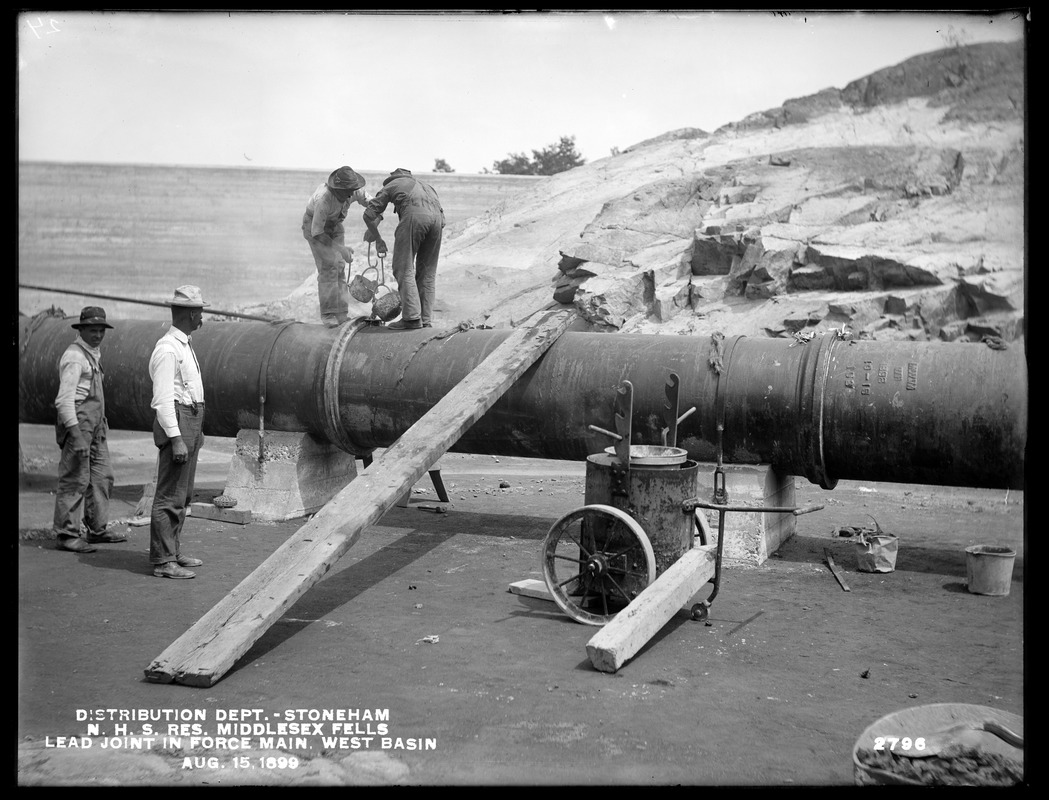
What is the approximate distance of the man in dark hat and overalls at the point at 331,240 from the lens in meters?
8.96

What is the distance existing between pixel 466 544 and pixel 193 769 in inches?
157

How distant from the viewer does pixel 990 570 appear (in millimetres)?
6238

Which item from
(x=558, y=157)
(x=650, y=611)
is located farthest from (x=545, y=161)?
(x=650, y=611)

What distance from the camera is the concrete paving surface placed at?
3.85 m

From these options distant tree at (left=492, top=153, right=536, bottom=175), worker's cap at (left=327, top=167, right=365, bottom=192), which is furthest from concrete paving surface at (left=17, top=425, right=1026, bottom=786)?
distant tree at (left=492, top=153, right=536, bottom=175)

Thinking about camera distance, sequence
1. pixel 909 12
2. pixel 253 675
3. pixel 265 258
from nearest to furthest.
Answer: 1. pixel 909 12
2. pixel 253 675
3. pixel 265 258

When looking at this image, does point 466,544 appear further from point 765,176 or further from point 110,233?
point 110,233

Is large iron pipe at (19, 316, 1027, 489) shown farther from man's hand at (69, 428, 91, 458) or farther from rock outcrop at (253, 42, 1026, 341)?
rock outcrop at (253, 42, 1026, 341)

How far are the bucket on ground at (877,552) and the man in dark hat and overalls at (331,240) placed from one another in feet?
15.8

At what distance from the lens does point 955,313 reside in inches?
482

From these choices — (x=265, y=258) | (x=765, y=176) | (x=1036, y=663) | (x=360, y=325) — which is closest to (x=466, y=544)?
(x=360, y=325)

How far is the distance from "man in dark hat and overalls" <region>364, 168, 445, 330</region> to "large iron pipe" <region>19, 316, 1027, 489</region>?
342mm

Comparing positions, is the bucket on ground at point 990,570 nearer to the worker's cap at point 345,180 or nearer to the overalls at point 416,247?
the overalls at point 416,247

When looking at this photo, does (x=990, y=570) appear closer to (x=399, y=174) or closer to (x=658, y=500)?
(x=658, y=500)
